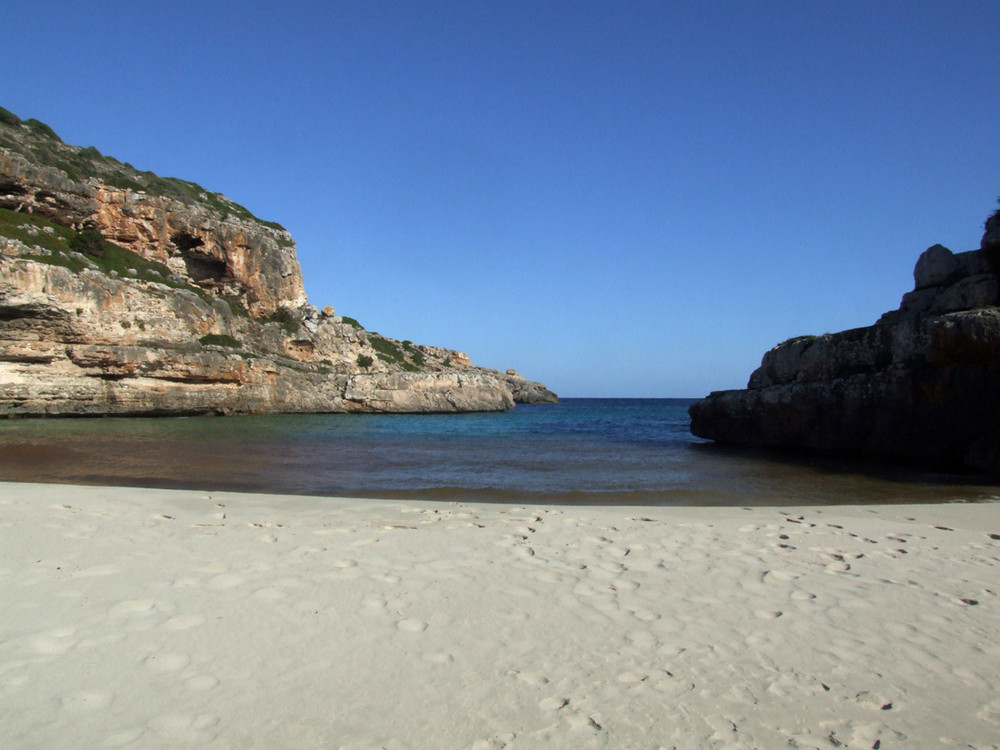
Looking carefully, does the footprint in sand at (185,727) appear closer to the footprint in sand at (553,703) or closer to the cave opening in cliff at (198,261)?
the footprint in sand at (553,703)

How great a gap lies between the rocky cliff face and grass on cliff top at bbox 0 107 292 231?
4070cm

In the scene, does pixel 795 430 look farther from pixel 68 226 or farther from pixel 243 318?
pixel 68 226

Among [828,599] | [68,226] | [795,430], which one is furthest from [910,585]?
[68,226]

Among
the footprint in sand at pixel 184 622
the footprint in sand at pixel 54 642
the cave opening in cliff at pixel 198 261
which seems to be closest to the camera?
the footprint in sand at pixel 54 642

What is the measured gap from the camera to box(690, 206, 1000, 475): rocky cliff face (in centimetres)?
1186

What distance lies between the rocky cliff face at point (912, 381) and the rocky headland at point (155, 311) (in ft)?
96.1

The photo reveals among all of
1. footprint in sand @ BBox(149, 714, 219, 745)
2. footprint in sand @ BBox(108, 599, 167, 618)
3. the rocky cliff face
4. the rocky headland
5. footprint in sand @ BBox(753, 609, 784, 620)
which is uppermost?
the rocky headland

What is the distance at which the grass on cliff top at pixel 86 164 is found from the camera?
3506 centimetres

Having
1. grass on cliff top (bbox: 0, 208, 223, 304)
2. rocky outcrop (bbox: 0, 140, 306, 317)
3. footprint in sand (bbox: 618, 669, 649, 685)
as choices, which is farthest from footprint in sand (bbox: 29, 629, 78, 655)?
rocky outcrop (bbox: 0, 140, 306, 317)

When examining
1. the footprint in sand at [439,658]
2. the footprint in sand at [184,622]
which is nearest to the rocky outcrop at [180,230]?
the footprint in sand at [184,622]

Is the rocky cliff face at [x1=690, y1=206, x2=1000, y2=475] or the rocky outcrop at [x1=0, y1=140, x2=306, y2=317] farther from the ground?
the rocky outcrop at [x1=0, y1=140, x2=306, y2=317]

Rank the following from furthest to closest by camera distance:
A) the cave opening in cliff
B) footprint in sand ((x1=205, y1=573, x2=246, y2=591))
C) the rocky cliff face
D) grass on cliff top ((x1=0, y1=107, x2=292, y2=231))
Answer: the cave opening in cliff → grass on cliff top ((x1=0, y1=107, x2=292, y2=231)) → the rocky cliff face → footprint in sand ((x1=205, y1=573, x2=246, y2=591))

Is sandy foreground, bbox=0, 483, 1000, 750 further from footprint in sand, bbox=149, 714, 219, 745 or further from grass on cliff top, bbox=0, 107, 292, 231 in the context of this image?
grass on cliff top, bbox=0, 107, 292, 231

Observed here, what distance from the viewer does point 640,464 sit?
14.7m
